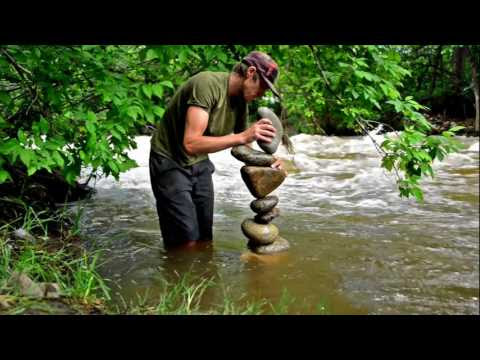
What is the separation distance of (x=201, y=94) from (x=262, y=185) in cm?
107

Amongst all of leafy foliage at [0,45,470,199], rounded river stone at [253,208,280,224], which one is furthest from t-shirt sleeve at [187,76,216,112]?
rounded river stone at [253,208,280,224]

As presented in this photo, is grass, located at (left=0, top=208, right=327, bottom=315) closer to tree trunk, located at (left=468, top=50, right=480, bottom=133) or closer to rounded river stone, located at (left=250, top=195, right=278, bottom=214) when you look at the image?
rounded river stone, located at (left=250, top=195, right=278, bottom=214)

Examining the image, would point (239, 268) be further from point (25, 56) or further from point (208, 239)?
point (25, 56)

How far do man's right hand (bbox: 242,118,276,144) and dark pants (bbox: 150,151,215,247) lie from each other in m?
0.60

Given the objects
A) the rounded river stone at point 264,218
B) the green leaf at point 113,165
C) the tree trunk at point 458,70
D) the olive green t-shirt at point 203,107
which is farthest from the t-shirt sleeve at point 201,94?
the tree trunk at point 458,70

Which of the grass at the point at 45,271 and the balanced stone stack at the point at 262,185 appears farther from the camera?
the balanced stone stack at the point at 262,185

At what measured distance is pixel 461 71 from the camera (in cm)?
1847

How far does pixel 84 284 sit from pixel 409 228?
3.70m

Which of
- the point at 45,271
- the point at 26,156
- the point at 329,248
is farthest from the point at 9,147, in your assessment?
the point at 329,248

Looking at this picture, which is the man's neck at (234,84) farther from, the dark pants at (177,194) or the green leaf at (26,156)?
the green leaf at (26,156)

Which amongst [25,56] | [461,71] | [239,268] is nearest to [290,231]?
[239,268]

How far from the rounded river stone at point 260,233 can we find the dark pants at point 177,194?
18.4 inches

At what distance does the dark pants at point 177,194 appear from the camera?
3977 mm
